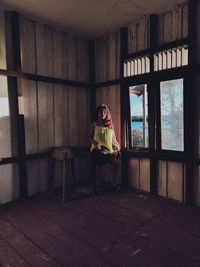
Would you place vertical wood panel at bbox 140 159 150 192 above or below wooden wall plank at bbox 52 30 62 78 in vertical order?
below

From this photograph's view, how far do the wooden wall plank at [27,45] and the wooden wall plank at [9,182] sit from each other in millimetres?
1602

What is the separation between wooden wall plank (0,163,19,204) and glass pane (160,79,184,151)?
2479 millimetres

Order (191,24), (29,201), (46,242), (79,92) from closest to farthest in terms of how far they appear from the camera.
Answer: (46,242), (191,24), (29,201), (79,92)

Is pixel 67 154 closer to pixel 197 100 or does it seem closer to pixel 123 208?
pixel 123 208

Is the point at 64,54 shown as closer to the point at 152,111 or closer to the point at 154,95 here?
the point at 154,95

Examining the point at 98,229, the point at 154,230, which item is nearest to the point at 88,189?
the point at 98,229

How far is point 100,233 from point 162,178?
158 centimetres

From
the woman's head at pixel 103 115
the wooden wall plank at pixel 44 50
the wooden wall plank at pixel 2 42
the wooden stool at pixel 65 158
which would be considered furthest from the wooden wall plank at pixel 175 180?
the wooden wall plank at pixel 2 42

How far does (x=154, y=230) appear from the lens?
2.58 m

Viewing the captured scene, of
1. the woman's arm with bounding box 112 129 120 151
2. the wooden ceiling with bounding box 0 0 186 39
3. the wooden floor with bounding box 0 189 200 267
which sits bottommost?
the wooden floor with bounding box 0 189 200 267

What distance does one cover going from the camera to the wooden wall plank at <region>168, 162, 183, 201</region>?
11.2 feet

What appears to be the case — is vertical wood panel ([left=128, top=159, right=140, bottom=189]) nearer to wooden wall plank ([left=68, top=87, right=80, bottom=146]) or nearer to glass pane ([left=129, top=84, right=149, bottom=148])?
glass pane ([left=129, top=84, right=149, bottom=148])

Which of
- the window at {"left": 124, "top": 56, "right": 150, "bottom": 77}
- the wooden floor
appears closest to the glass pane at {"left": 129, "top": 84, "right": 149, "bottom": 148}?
the window at {"left": 124, "top": 56, "right": 150, "bottom": 77}

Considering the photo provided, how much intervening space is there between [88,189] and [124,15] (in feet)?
10.1
